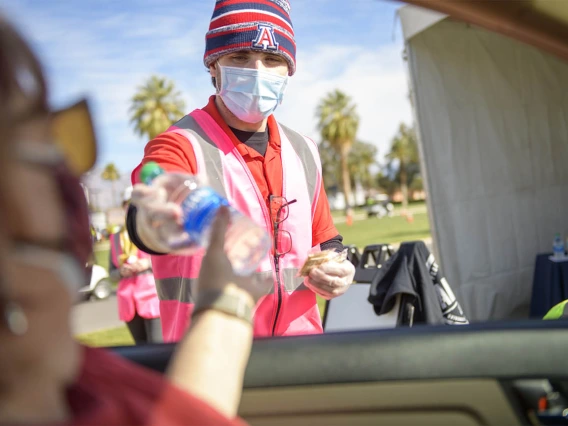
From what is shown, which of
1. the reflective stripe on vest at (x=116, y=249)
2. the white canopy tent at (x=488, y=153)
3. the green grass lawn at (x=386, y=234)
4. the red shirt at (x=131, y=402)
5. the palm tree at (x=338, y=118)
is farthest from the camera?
the palm tree at (x=338, y=118)

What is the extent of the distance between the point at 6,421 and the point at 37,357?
8 centimetres

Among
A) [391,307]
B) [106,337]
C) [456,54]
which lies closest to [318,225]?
[391,307]

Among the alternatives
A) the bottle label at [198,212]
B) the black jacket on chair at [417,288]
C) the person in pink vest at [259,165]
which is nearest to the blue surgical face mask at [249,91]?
the person in pink vest at [259,165]

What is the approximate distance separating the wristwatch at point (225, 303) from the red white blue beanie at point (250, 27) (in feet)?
4.30

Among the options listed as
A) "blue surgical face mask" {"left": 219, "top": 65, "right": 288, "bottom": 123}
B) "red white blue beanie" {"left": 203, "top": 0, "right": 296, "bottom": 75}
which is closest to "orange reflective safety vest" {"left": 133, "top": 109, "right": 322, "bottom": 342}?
"blue surgical face mask" {"left": 219, "top": 65, "right": 288, "bottom": 123}

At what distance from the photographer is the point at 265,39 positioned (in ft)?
6.91

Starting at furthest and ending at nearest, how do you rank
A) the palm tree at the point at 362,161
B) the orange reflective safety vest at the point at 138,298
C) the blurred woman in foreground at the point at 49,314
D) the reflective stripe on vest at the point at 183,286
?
the palm tree at the point at 362,161 < the orange reflective safety vest at the point at 138,298 < the reflective stripe on vest at the point at 183,286 < the blurred woman in foreground at the point at 49,314

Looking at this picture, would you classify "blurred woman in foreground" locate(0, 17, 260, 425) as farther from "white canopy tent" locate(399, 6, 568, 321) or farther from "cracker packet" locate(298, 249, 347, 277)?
"white canopy tent" locate(399, 6, 568, 321)

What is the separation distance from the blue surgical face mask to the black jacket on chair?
7.68 ft

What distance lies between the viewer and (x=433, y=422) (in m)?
1.57

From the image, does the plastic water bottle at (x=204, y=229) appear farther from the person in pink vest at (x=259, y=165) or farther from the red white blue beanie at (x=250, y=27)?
the red white blue beanie at (x=250, y=27)

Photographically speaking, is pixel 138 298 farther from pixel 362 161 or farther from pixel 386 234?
pixel 362 161

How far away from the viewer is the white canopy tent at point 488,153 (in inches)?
250

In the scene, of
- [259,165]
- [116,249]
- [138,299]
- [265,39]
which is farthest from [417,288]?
[116,249]
